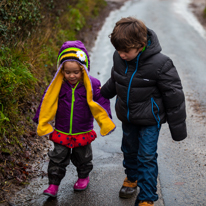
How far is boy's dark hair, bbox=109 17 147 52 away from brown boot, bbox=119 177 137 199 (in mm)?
1570

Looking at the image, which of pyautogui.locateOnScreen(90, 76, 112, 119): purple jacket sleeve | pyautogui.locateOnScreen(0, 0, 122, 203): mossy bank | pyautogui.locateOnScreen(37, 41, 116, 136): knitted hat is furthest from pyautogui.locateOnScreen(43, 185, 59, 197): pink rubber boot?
pyautogui.locateOnScreen(90, 76, 112, 119): purple jacket sleeve

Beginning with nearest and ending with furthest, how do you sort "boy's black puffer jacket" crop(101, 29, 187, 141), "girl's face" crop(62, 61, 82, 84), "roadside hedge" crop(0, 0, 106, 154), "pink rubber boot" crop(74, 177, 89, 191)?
"boy's black puffer jacket" crop(101, 29, 187, 141) → "girl's face" crop(62, 61, 82, 84) → "pink rubber boot" crop(74, 177, 89, 191) → "roadside hedge" crop(0, 0, 106, 154)

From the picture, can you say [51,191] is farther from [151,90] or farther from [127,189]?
[151,90]

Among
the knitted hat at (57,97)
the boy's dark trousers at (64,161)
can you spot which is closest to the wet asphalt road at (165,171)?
the boy's dark trousers at (64,161)

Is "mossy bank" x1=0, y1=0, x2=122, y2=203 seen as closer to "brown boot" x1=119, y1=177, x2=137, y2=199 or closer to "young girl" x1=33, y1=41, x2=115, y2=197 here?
"young girl" x1=33, y1=41, x2=115, y2=197

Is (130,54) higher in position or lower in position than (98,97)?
higher

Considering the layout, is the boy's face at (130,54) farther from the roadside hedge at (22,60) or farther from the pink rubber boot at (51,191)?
the roadside hedge at (22,60)

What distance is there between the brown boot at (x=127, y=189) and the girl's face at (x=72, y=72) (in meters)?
1.28

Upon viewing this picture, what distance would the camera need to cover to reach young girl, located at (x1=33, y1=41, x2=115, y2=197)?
138 inches

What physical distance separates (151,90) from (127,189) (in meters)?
1.21

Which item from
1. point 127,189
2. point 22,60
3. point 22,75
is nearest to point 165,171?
point 127,189

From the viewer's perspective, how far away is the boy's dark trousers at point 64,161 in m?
3.64

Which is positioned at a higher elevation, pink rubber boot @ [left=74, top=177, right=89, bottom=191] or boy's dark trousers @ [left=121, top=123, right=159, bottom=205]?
boy's dark trousers @ [left=121, top=123, right=159, bottom=205]

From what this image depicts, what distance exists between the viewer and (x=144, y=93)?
3.21m
